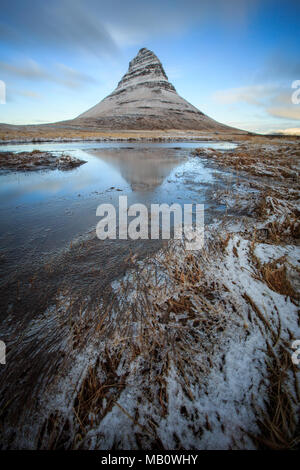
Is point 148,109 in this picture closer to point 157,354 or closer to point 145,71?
point 145,71

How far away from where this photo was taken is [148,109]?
102 meters

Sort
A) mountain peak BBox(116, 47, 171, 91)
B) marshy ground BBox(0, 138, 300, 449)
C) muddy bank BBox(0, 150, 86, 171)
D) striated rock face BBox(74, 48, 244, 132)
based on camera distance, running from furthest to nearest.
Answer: mountain peak BBox(116, 47, 171, 91), striated rock face BBox(74, 48, 244, 132), muddy bank BBox(0, 150, 86, 171), marshy ground BBox(0, 138, 300, 449)

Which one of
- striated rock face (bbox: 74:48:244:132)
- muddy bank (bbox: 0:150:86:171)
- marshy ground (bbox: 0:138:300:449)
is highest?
striated rock face (bbox: 74:48:244:132)

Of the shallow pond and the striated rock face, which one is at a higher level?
the striated rock face

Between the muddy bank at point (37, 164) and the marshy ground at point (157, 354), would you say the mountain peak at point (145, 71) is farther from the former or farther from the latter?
the marshy ground at point (157, 354)

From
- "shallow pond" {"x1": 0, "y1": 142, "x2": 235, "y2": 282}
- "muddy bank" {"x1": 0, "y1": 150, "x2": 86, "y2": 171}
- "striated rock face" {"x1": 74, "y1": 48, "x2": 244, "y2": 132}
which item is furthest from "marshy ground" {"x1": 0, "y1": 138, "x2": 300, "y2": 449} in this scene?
Result: "striated rock face" {"x1": 74, "y1": 48, "x2": 244, "y2": 132}

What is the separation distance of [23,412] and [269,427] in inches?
62.4

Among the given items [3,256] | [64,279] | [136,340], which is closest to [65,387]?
[136,340]

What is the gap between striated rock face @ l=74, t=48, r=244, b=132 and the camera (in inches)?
3526

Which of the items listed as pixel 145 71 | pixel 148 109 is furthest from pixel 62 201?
pixel 145 71

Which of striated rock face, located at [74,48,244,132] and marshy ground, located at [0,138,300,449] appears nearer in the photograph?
marshy ground, located at [0,138,300,449]

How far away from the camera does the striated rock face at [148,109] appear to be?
3526 inches

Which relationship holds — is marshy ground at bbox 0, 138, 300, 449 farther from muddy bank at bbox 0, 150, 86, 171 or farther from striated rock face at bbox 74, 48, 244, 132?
striated rock face at bbox 74, 48, 244, 132

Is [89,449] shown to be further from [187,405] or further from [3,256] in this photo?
[3,256]
